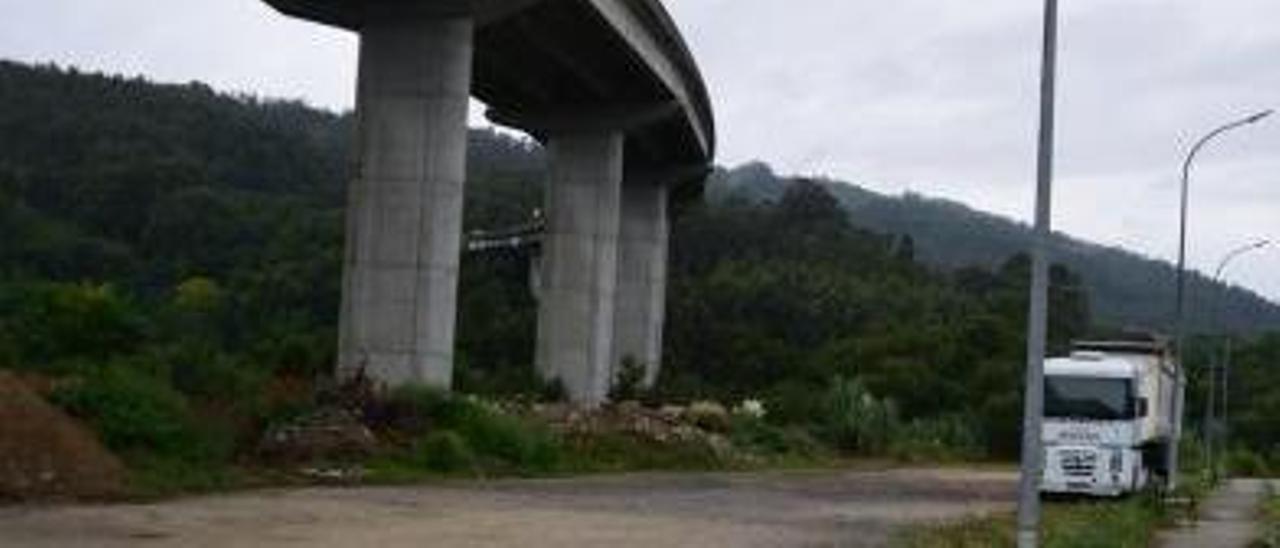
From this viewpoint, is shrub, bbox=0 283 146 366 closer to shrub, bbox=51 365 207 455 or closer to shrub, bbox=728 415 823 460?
shrub, bbox=51 365 207 455

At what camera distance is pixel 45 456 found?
26156 mm

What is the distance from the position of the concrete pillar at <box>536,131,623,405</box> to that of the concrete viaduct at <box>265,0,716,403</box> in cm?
4

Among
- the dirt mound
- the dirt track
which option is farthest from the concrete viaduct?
the dirt mound

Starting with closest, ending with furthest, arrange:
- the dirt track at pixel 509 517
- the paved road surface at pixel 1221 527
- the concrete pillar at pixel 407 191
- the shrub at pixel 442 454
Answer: the dirt track at pixel 509 517 < the paved road surface at pixel 1221 527 < the shrub at pixel 442 454 < the concrete pillar at pixel 407 191

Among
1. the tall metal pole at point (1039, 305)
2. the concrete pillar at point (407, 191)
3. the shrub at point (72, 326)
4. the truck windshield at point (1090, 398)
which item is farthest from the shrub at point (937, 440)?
the tall metal pole at point (1039, 305)

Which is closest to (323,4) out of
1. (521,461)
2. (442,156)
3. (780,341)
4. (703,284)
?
(442,156)

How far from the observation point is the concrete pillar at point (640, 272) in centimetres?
7425

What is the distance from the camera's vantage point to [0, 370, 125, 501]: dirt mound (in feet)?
83.2

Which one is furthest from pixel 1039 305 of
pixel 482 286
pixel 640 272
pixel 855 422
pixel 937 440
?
pixel 482 286

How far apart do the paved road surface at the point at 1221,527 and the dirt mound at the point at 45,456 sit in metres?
14.7

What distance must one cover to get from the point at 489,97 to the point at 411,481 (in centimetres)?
2670

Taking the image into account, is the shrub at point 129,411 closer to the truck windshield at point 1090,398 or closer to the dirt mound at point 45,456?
the dirt mound at point 45,456

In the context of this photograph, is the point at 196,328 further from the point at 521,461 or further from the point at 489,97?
the point at 521,461

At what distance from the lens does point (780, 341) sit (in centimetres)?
11350
